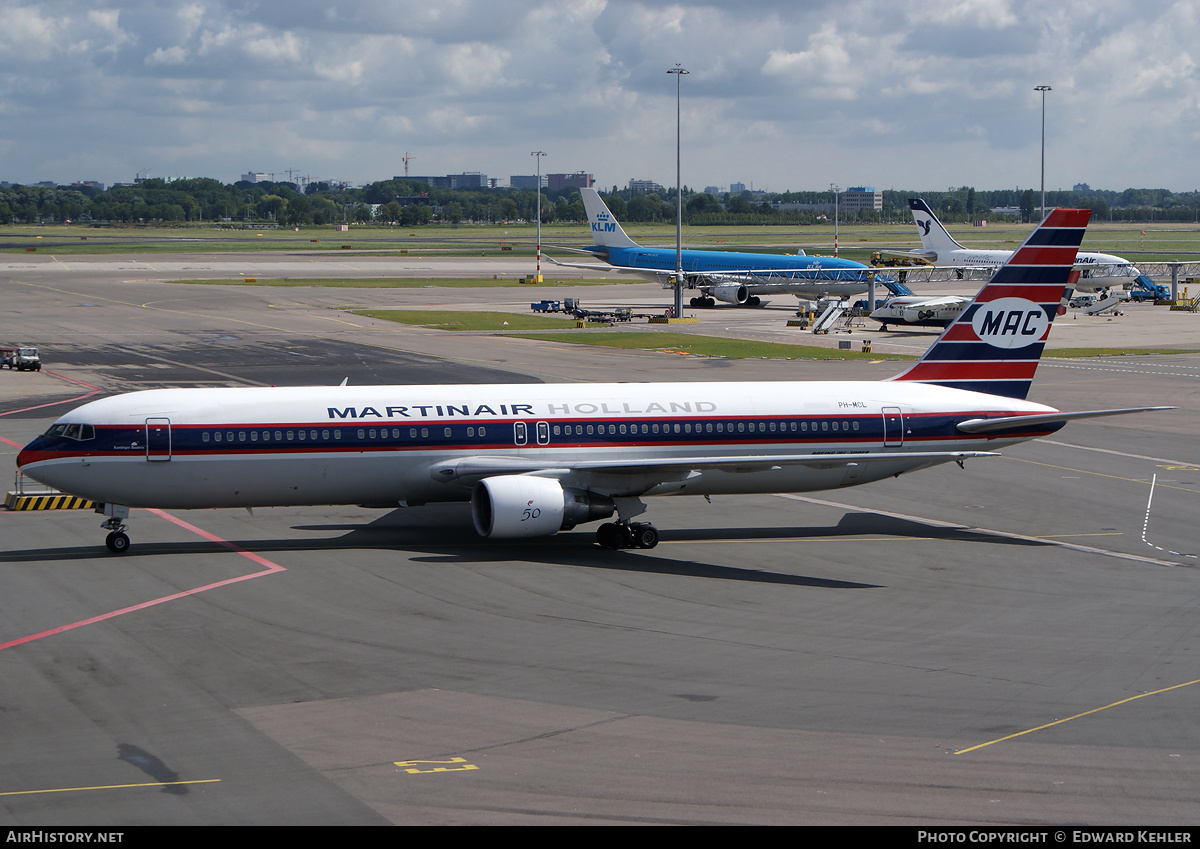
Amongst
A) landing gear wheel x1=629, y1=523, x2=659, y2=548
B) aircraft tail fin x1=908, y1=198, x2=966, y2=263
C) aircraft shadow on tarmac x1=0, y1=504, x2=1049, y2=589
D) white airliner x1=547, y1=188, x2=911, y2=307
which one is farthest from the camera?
aircraft tail fin x1=908, y1=198, x2=966, y2=263

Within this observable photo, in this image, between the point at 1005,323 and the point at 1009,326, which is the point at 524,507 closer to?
the point at 1005,323

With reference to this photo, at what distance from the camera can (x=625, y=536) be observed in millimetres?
32062

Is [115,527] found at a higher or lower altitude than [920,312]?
lower

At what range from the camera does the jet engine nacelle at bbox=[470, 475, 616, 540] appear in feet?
98.6

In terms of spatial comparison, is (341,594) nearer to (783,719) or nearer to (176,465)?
(176,465)

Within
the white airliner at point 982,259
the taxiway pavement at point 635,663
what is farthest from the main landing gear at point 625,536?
the white airliner at point 982,259

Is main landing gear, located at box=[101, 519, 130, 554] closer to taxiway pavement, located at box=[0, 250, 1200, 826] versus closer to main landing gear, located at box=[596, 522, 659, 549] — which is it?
taxiway pavement, located at box=[0, 250, 1200, 826]

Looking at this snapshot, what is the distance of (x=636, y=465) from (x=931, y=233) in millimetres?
102749

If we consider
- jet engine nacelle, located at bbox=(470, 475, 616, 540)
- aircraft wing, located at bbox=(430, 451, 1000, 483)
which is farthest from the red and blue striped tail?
jet engine nacelle, located at bbox=(470, 475, 616, 540)

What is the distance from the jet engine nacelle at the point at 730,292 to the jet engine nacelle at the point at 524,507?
284ft

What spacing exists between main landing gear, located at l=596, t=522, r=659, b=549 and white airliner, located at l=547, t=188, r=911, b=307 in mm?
78529

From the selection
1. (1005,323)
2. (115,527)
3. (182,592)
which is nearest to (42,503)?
(115,527)
